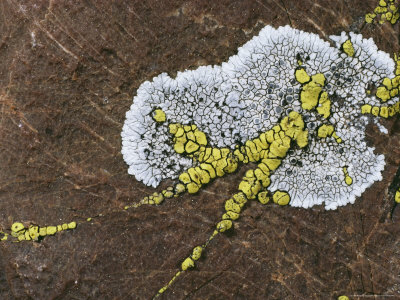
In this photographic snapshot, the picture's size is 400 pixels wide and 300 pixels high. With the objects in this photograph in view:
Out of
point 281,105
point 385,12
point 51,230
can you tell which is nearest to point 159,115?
point 281,105

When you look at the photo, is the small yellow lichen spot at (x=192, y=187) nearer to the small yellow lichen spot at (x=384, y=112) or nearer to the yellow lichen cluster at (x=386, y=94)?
the yellow lichen cluster at (x=386, y=94)

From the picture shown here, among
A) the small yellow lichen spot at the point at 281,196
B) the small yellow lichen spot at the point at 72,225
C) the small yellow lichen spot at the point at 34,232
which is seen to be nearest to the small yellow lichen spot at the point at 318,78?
the small yellow lichen spot at the point at 281,196

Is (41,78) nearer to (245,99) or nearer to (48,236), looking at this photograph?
(48,236)

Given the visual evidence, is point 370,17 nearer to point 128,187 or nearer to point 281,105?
point 281,105

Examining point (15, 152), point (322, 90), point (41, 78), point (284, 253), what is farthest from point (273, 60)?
point (15, 152)

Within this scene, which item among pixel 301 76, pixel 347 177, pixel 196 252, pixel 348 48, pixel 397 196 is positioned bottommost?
pixel 196 252
